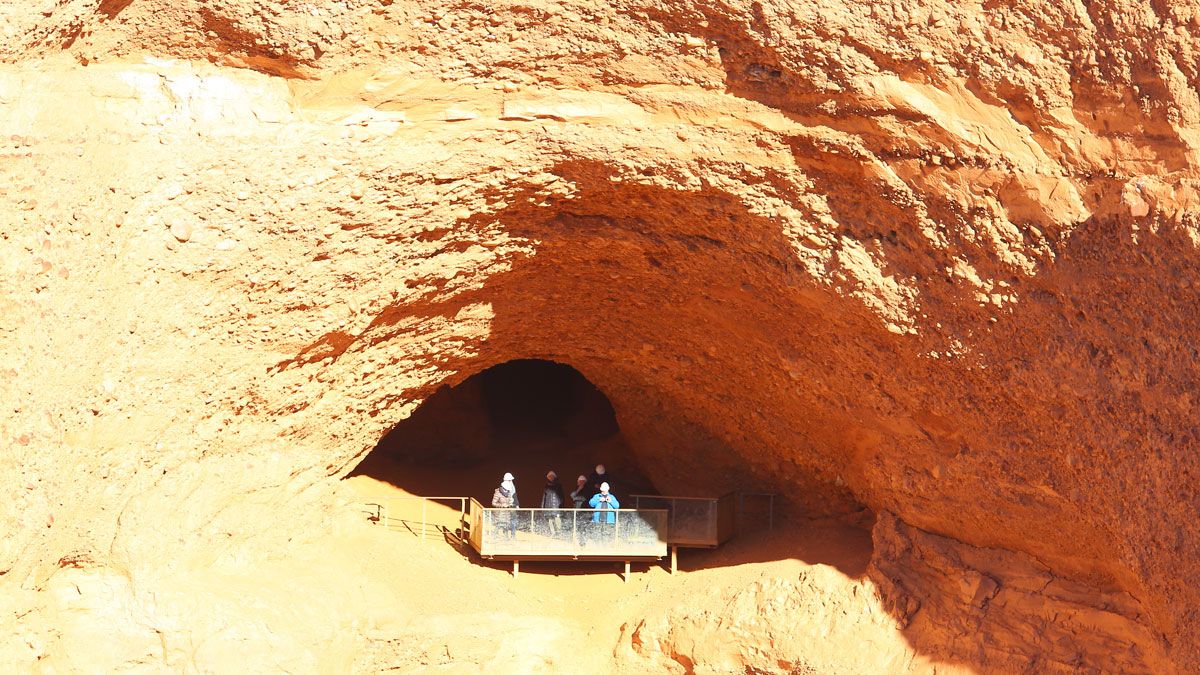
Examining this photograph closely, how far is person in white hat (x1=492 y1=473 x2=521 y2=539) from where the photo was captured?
13117 mm

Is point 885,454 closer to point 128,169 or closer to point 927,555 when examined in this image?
point 927,555

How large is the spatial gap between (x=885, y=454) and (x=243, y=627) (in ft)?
19.7

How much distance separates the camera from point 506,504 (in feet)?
44.2

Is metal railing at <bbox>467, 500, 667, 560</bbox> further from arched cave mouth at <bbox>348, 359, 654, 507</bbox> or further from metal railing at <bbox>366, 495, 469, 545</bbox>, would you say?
arched cave mouth at <bbox>348, 359, 654, 507</bbox>

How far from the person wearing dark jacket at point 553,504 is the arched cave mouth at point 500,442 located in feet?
4.89

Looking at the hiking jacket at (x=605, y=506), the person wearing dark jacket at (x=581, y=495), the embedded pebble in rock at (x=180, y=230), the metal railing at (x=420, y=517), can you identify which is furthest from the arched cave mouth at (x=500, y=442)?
the embedded pebble in rock at (x=180, y=230)

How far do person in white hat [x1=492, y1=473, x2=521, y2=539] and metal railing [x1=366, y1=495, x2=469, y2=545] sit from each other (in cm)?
65

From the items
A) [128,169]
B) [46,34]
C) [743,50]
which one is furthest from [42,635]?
[743,50]

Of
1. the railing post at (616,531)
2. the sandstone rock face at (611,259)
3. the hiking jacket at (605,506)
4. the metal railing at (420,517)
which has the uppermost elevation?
the sandstone rock face at (611,259)

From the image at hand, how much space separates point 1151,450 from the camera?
389 inches

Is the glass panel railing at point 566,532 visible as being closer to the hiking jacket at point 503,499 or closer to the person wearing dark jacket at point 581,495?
the hiking jacket at point 503,499

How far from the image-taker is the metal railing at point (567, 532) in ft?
43.0

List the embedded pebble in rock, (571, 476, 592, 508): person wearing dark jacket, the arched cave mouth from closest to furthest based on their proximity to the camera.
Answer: the embedded pebble in rock < (571, 476, 592, 508): person wearing dark jacket < the arched cave mouth

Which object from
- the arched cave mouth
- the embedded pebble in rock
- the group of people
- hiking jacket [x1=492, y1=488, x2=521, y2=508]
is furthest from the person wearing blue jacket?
the embedded pebble in rock
